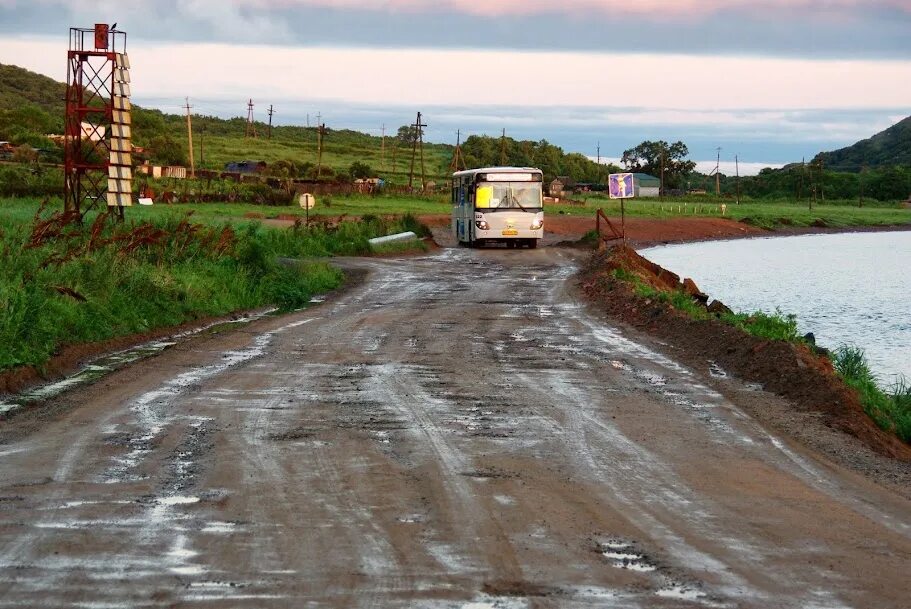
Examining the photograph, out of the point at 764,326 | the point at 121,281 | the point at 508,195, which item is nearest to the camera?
the point at 764,326

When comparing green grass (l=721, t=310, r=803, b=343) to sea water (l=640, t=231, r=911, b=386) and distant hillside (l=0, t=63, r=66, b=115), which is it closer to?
sea water (l=640, t=231, r=911, b=386)

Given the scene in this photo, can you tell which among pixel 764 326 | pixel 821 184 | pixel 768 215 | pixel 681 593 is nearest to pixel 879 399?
pixel 764 326

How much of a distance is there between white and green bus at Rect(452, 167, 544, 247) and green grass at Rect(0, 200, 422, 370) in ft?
50.7

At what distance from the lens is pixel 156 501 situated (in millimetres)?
7629

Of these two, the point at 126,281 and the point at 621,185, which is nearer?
the point at 126,281

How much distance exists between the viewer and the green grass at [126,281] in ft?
49.6

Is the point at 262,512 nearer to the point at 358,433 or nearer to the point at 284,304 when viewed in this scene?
the point at 358,433

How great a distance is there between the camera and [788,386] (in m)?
13.5

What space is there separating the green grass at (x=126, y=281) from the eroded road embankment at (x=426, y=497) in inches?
73.3

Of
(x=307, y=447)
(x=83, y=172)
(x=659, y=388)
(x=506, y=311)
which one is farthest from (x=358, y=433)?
(x=83, y=172)

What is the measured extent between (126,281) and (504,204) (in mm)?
27337

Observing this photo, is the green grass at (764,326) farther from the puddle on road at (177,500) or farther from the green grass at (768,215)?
the green grass at (768,215)

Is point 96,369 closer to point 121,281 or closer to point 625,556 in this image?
point 121,281

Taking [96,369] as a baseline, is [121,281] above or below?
above
